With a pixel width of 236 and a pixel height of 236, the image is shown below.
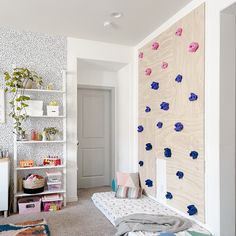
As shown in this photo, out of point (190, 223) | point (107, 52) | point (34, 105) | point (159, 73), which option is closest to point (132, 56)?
point (107, 52)

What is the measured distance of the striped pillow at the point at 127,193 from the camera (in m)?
3.49

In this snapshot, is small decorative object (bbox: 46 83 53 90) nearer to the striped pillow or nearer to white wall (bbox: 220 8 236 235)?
the striped pillow

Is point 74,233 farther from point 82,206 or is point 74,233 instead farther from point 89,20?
point 89,20

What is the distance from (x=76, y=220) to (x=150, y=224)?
3.47 feet

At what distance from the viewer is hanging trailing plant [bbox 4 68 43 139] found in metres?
3.30

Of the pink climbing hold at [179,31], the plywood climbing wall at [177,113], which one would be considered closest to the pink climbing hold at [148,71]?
the plywood climbing wall at [177,113]

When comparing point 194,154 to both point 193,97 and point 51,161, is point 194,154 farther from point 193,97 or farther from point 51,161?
point 51,161

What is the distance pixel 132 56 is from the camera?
423cm

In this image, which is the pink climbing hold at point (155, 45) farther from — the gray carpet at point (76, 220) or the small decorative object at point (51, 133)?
the gray carpet at point (76, 220)

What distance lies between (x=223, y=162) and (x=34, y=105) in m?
2.69

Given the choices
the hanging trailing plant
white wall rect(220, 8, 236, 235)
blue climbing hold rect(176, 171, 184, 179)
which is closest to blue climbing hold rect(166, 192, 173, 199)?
blue climbing hold rect(176, 171, 184, 179)

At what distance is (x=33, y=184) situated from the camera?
3.29 meters

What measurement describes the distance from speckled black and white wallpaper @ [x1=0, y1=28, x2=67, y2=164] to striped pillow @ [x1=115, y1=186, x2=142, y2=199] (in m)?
1.14

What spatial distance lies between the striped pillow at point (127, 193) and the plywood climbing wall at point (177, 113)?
0.68 feet
